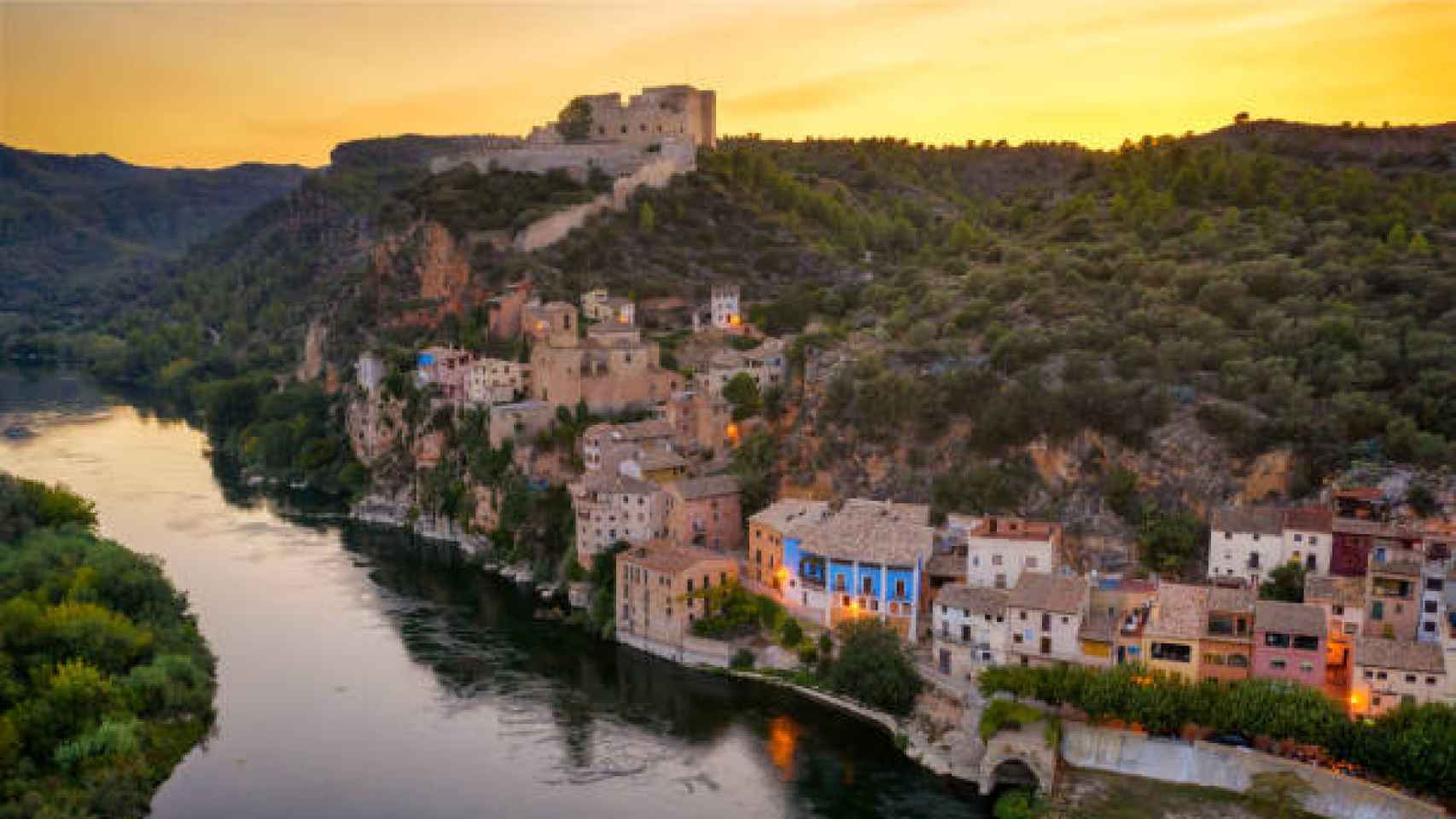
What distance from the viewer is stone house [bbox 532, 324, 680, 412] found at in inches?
1487

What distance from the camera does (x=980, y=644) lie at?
22953 mm

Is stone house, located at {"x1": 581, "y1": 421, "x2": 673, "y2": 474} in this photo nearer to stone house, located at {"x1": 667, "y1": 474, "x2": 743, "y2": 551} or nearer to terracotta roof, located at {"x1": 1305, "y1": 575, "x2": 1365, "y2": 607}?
stone house, located at {"x1": 667, "y1": 474, "x2": 743, "y2": 551}

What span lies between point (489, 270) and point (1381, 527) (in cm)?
3424

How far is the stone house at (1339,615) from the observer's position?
20.8 meters

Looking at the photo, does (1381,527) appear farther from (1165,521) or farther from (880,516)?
(880,516)

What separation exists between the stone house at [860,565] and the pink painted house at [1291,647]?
6617 mm

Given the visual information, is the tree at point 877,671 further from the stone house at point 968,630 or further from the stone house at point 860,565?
the stone house at point 860,565

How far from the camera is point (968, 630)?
2319cm

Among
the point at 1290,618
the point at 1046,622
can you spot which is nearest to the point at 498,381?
the point at 1046,622

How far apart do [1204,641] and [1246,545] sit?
11.8 ft

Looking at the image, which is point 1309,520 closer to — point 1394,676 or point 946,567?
point 1394,676

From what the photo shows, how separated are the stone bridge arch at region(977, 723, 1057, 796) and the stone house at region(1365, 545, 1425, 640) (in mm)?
5990

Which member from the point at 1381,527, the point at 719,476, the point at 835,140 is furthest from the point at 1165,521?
the point at 835,140

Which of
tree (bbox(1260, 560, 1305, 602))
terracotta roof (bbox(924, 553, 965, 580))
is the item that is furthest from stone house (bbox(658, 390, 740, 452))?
tree (bbox(1260, 560, 1305, 602))
